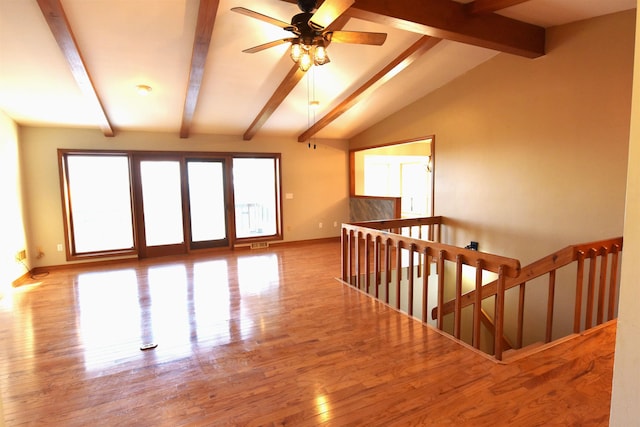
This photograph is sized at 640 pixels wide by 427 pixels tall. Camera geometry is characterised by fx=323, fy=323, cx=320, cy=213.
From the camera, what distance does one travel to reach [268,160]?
7.22 meters

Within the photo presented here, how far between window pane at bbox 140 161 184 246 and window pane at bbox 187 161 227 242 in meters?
0.26

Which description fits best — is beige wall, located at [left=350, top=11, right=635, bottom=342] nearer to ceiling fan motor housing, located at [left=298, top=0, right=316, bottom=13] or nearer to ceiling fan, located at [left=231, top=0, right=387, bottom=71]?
ceiling fan, located at [left=231, top=0, right=387, bottom=71]

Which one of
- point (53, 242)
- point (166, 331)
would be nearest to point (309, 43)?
point (166, 331)

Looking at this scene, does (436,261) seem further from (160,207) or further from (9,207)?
(9,207)

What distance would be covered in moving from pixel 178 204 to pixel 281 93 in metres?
3.21

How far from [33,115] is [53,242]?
2.08 meters

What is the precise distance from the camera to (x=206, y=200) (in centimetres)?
667

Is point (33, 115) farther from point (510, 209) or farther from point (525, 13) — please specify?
point (510, 209)

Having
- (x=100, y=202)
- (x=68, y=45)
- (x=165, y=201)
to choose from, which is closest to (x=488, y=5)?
(x=68, y=45)

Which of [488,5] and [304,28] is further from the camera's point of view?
[488,5]

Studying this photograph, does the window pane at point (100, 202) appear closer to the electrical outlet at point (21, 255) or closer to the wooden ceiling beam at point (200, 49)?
the electrical outlet at point (21, 255)

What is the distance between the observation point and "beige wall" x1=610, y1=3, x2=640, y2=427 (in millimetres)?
1025

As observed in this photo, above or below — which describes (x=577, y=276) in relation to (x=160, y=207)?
below

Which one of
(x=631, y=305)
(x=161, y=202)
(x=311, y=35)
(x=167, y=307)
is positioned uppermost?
(x=311, y=35)
